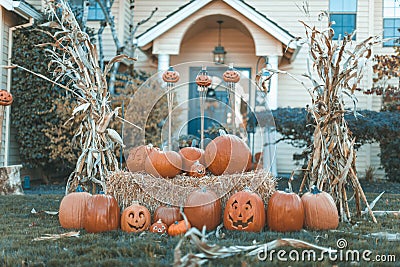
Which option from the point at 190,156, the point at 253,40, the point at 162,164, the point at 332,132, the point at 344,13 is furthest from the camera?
the point at 344,13

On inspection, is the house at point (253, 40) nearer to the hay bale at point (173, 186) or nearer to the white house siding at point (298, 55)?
the white house siding at point (298, 55)

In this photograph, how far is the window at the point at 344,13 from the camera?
436 inches

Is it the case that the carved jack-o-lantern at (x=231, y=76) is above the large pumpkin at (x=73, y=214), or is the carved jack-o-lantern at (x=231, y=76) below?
above

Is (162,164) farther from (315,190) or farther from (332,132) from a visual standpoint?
(332,132)

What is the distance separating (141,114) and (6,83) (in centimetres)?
282

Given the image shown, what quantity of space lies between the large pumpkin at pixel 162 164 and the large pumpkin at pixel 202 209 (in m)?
0.43

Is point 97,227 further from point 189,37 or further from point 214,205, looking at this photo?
point 189,37

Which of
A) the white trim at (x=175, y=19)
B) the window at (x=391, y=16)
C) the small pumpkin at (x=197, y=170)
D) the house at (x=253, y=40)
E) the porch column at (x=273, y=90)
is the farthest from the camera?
the window at (x=391, y=16)

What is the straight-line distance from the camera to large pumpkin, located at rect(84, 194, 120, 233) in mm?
3826

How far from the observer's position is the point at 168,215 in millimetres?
3979

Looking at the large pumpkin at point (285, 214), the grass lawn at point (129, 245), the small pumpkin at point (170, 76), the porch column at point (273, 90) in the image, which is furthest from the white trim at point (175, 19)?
the large pumpkin at point (285, 214)

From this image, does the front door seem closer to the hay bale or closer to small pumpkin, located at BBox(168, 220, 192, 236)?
the hay bale

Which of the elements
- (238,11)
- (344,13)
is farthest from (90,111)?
(344,13)

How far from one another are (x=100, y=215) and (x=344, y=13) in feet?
29.3
